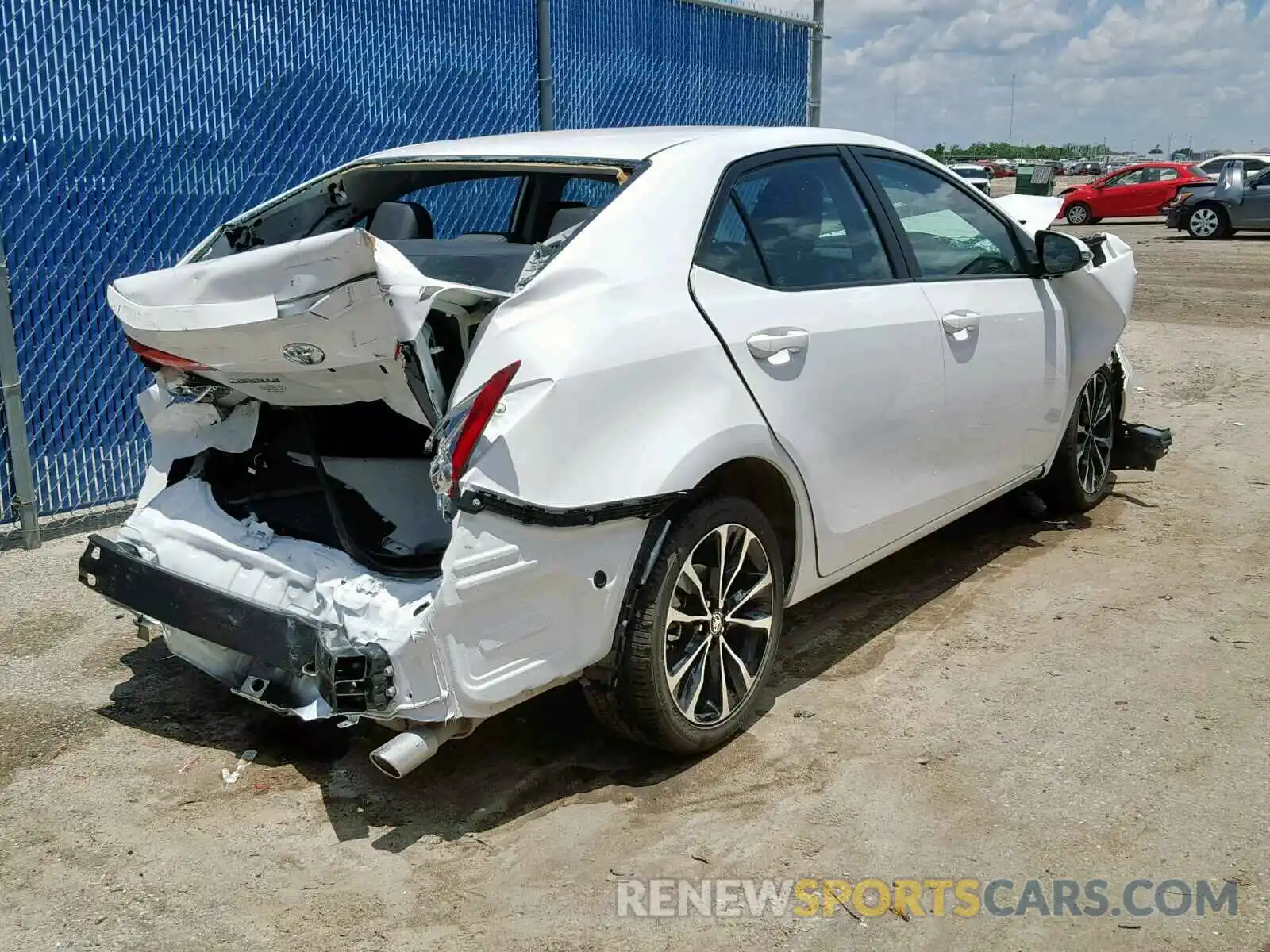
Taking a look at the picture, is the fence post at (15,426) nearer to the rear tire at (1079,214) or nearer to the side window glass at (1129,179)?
the rear tire at (1079,214)

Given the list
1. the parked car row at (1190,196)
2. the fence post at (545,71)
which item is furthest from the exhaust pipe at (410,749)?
the parked car row at (1190,196)

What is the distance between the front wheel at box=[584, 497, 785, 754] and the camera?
3.38 meters

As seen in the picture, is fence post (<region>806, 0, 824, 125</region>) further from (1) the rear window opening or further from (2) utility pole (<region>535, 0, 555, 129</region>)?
(1) the rear window opening

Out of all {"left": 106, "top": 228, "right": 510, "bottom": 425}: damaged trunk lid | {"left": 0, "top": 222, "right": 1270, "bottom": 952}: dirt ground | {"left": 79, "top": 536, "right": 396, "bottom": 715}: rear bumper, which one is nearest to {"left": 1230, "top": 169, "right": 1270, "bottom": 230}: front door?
{"left": 0, "top": 222, "right": 1270, "bottom": 952}: dirt ground

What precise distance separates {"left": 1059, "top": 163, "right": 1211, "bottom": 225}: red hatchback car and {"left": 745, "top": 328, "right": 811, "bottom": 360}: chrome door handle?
1025 inches

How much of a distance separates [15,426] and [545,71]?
410cm

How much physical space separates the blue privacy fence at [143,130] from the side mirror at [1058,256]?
12.9 feet

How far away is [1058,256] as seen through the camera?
5.09 meters

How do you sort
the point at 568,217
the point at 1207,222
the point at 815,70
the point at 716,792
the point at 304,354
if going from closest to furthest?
the point at 304,354
the point at 716,792
the point at 568,217
the point at 815,70
the point at 1207,222

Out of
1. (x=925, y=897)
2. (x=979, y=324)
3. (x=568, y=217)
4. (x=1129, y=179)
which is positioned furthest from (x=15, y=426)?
(x=1129, y=179)

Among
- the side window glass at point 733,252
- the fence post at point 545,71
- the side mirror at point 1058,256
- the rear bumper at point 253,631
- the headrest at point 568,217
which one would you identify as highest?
the fence post at point 545,71

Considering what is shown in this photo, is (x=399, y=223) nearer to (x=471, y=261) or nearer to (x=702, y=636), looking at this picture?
(x=471, y=261)

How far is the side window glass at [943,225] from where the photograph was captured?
14.9ft

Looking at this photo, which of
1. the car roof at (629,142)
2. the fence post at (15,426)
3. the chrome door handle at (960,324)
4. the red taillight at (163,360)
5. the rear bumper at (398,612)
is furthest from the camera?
the fence post at (15,426)
